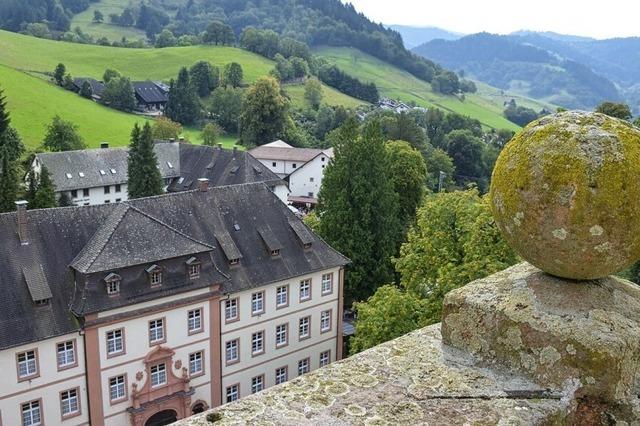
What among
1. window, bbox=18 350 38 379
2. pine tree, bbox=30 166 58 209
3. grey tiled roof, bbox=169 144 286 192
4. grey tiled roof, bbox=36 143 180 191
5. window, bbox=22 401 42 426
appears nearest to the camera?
window, bbox=18 350 38 379

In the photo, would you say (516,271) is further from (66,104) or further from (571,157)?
(66,104)

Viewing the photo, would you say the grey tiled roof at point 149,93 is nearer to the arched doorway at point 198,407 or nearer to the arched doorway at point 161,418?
the arched doorway at point 198,407

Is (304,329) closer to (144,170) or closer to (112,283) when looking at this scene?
(112,283)

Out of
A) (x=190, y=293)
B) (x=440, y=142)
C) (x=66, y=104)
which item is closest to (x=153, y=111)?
(x=66, y=104)

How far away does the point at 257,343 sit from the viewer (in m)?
34.8

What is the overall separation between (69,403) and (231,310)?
886 cm

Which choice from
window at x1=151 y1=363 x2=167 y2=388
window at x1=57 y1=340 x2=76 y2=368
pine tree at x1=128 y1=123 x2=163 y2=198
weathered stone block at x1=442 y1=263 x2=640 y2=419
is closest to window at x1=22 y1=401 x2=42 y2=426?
window at x1=57 y1=340 x2=76 y2=368

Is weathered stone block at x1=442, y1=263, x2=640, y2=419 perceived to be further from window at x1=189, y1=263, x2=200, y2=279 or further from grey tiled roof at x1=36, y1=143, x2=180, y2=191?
grey tiled roof at x1=36, y1=143, x2=180, y2=191

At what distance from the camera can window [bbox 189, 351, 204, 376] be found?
105ft

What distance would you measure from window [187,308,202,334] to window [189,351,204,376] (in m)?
1.29

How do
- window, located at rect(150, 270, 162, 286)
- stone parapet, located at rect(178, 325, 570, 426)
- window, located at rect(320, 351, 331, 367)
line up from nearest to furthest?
stone parapet, located at rect(178, 325, 570, 426)
window, located at rect(150, 270, 162, 286)
window, located at rect(320, 351, 331, 367)

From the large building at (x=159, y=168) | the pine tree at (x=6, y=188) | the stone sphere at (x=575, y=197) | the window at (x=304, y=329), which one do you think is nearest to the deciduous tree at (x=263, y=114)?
the large building at (x=159, y=168)

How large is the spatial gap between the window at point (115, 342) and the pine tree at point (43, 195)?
27.8 m

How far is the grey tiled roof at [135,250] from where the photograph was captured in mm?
27797
